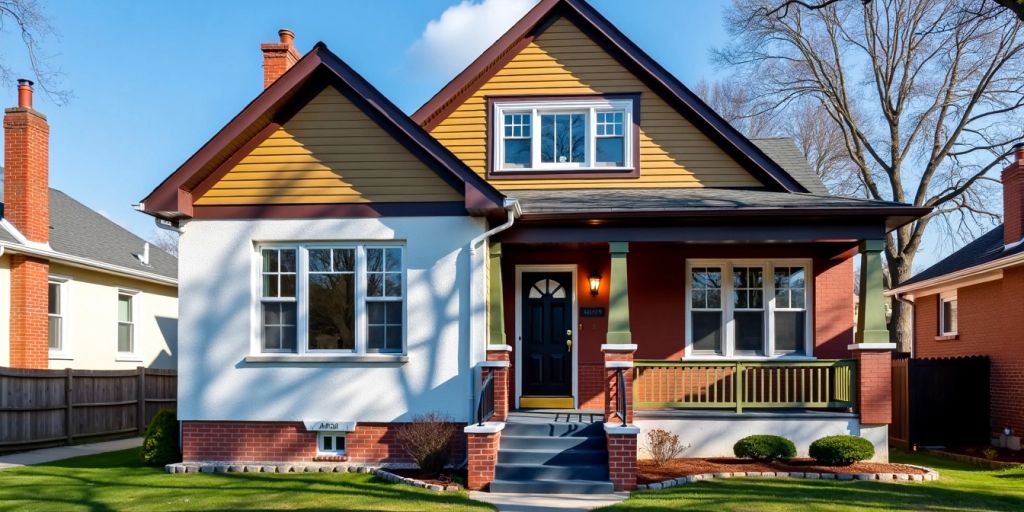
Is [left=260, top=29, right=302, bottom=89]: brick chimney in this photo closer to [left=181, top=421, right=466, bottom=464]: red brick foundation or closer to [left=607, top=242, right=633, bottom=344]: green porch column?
[left=181, top=421, right=466, bottom=464]: red brick foundation

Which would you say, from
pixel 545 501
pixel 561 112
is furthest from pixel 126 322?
pixel 545 501

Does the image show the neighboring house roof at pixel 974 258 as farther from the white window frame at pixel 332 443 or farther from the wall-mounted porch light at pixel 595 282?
the white window frame at pixel 332 443

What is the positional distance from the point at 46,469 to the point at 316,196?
569cm

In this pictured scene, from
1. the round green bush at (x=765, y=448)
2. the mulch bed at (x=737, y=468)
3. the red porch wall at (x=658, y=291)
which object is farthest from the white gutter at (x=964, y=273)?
the round green bush at (x=765, y=448)

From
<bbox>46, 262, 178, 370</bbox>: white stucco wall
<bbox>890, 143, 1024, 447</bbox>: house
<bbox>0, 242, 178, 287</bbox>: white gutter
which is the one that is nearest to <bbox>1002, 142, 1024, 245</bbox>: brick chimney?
<bbox>890, 143, 1024, 447</bbox>: house

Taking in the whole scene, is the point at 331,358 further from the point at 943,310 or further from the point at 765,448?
the point at 943,310

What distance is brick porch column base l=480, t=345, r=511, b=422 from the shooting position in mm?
11234

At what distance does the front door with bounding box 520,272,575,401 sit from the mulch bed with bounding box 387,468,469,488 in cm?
293

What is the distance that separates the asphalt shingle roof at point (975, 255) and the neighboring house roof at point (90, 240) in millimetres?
18430

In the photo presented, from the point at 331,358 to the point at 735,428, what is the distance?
6011 mm

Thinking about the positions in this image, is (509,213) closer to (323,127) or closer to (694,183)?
(323,127)

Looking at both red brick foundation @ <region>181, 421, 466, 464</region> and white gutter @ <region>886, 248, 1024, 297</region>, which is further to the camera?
white gutter @ <region>886, 248, 1024, 297</region>

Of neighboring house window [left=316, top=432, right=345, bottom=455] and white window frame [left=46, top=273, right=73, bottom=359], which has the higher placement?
white window frame [left=46, top=273, right=73, bottom=359]

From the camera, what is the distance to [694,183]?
14008 millimetres
